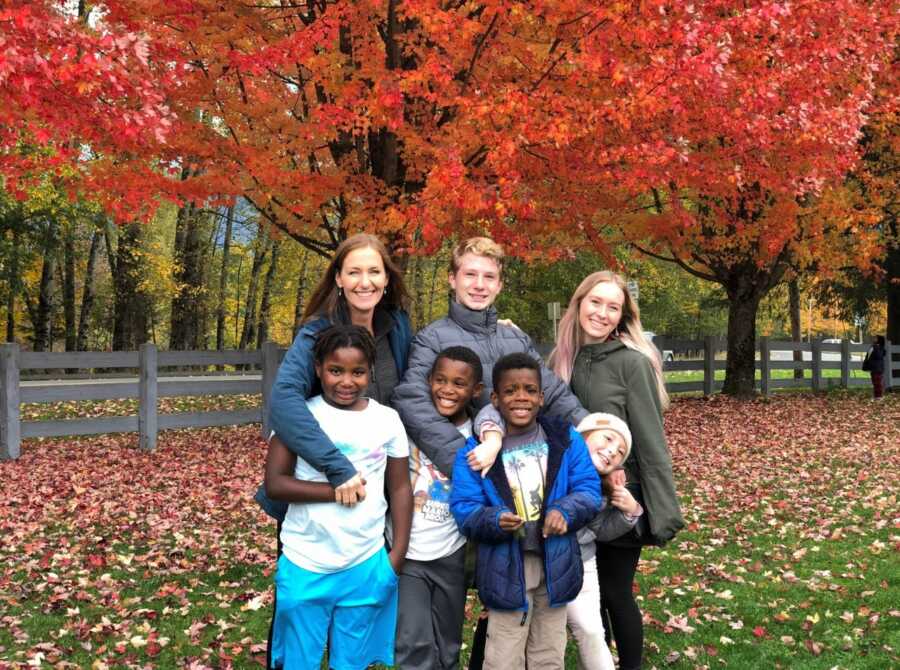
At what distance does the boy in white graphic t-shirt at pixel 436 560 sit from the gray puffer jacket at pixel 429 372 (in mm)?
69

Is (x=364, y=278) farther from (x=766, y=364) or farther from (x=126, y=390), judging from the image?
(x=766, y=364)

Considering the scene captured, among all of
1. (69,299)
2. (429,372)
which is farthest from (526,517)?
(69,299)

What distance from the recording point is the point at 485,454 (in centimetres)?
309

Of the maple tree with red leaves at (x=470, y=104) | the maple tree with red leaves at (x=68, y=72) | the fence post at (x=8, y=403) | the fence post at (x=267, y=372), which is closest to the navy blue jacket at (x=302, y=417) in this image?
the maple tree with red leaves at (x=68, y=72)

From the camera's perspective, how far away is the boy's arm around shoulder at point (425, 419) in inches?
127

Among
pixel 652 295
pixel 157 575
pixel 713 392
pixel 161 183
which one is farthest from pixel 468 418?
pixel 652 295

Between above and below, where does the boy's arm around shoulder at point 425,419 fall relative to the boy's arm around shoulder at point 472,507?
above

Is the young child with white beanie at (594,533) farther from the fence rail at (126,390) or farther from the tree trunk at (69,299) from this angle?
the tree trunk at (69,299)

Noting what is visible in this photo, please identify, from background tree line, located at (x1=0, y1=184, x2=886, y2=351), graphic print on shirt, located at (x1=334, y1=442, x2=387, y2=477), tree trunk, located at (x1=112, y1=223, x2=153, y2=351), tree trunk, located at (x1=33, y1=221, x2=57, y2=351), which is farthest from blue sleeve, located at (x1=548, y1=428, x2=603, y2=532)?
tree trunk, located at (x1=33, y1=221, x2=57, y2=351)

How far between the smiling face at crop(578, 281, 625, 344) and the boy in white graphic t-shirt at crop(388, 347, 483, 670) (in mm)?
782

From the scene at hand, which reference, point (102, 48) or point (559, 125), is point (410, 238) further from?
point (102, 48)

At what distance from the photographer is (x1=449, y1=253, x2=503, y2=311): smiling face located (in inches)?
140

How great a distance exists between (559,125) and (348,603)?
6.58 m

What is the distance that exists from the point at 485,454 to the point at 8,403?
9.26m
